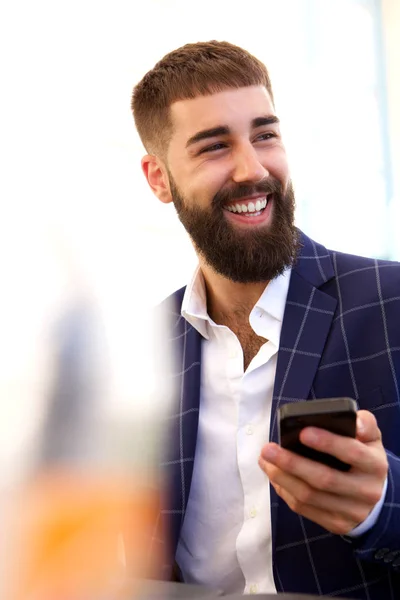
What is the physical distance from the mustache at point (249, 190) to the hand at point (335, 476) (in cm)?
51

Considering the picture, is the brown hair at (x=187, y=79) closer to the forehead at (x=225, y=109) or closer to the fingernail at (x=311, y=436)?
the forehead at (x=225, y=109)

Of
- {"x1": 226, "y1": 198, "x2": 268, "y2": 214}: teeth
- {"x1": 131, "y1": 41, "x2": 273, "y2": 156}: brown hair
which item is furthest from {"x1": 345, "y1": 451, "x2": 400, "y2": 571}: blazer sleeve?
{"x1": 131, "y1": 41, "x2": 273, "y2": 156}: brown hair

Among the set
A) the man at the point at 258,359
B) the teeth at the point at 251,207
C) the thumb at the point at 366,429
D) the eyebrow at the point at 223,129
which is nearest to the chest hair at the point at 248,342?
the man at the point at 258,359

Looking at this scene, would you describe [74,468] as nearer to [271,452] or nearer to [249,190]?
[271,452]

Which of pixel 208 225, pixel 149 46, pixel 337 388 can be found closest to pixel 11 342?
pixel 337 388

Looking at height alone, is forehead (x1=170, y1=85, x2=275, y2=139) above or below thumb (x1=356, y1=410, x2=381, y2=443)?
above

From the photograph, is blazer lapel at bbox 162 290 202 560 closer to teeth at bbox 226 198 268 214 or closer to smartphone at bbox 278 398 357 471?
teeth at bbox 226 198 268 214

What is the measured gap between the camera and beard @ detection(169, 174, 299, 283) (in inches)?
37.4

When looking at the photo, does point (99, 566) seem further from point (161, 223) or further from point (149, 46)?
point (149, 46)

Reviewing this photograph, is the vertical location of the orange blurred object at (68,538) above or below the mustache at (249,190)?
above

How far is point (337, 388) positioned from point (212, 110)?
1.49 feet

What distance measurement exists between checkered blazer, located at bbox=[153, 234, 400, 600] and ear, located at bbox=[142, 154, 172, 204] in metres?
0.31

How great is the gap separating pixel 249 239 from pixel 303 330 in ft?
0.68

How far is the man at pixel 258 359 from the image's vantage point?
1.99 feet
